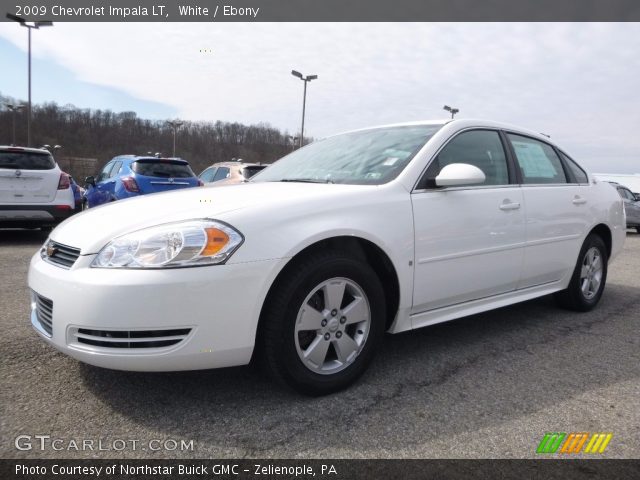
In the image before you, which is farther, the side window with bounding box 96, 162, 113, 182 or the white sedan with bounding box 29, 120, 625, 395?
the side window with bounding box 96, 162, 113, 182

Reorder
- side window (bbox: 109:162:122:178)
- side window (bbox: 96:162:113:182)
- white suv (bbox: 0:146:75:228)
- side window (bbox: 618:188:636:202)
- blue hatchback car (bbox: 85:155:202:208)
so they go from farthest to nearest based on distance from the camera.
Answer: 1. side window (bbox: 618:188:636:202)
2. side window (bbox: 96:162:113:182)
3. side window (bbox: 109:162:122:178)
4. blue hatchback car (bbox: 85:155:202:208)
5. white suv (bbox: 0:146:75:228)

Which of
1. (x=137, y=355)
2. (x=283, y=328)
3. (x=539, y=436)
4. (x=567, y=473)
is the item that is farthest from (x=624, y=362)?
(x=137, y=355)

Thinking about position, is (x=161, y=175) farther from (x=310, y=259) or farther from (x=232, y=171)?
(x=310, y=259)

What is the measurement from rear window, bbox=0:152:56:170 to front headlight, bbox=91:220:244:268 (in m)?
6.25

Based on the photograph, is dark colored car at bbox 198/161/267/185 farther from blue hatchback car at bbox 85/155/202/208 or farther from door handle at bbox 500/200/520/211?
door handle at bbox 500/200/520/211

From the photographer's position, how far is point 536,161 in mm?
3863

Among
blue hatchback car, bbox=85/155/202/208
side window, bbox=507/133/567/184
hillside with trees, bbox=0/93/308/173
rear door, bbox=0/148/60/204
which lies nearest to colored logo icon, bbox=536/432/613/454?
side window, bbox=507/133/567/184

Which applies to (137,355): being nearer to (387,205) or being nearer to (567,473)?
(387,205)

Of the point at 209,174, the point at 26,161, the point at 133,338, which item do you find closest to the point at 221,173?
the point at 209,174

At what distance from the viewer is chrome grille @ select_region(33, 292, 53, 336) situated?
230cm

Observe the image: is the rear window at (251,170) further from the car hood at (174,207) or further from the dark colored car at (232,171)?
the car hood at (174,207)

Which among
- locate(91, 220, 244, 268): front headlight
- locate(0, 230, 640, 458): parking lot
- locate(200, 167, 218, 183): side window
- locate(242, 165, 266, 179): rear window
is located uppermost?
locate(242, 165, 266, 179): rear window

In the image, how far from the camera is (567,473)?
1.91 m

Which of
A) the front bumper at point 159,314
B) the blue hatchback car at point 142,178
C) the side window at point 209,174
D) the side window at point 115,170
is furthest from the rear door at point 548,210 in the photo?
the side window at point 209,174
